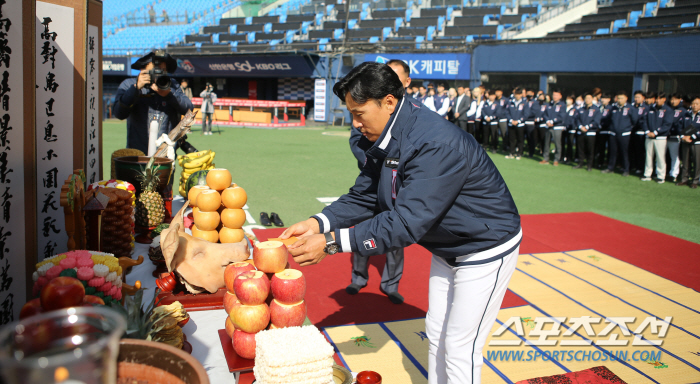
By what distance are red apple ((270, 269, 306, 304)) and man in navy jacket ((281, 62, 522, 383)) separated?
90 mm

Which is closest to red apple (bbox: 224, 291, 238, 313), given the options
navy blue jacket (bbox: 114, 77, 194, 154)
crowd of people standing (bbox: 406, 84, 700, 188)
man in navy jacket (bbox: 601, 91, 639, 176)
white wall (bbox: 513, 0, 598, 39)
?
navy blue jacket (bbox: 114, 77, 194, 154)

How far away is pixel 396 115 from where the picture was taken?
216 cm

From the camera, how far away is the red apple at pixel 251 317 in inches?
76.9

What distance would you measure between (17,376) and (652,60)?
602 inches

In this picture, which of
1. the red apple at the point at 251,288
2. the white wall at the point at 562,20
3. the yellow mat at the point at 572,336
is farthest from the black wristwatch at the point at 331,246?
the white wall at the point at 562,20

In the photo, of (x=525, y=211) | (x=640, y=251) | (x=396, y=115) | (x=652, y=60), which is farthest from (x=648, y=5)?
(x=396, y=115)

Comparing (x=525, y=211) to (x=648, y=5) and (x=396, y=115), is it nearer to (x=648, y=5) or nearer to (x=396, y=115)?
(x=396, y=115)

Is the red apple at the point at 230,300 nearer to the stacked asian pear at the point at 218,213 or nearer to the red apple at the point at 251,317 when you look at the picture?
the red apple at the point at 251,317

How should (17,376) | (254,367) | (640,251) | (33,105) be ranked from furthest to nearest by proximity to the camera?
(640,251)
(33,105)
(254,367)
(17,376)

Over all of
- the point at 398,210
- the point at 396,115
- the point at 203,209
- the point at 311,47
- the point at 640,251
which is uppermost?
the point at 311,47

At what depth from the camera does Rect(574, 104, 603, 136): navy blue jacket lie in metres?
11.7

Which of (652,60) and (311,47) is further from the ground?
(311,47)

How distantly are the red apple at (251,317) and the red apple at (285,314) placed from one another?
34mm

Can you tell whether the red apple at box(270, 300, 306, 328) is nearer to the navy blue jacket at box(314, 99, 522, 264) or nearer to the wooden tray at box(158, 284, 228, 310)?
the navy blue jacket at box(314, 99, 522, 264)
